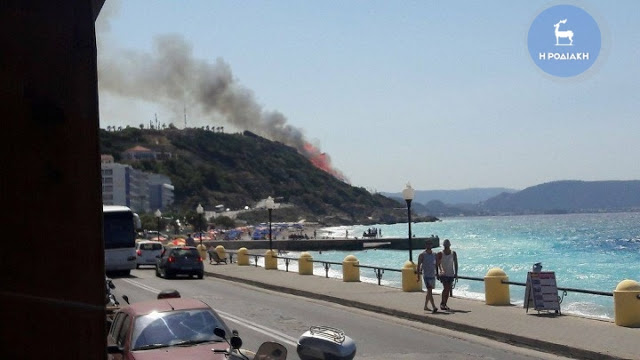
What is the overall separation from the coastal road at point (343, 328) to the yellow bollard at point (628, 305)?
266 centimetres

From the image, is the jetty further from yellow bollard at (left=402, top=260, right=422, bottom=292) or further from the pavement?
the pavement

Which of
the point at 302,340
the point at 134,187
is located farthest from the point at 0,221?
the point at 134,187

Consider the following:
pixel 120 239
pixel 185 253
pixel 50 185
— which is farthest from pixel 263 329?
pixel 120 239

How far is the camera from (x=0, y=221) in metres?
2.10

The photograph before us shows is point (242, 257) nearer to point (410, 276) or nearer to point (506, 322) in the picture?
point (410, 276)

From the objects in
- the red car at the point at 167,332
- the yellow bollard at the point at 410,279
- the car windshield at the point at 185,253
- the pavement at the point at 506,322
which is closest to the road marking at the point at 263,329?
the pavement at the point at 506,322

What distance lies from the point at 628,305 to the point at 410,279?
1004 cm

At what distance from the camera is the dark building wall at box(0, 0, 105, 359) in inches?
83.2

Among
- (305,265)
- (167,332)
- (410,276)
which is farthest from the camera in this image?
(305,265)

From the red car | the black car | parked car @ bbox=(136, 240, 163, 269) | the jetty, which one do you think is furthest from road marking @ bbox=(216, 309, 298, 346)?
the jetty

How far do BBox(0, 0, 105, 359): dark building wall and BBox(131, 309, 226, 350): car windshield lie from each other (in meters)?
6.83

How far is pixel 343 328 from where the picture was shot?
17859 mm

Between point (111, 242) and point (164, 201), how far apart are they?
152 m

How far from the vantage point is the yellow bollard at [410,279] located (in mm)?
25438
